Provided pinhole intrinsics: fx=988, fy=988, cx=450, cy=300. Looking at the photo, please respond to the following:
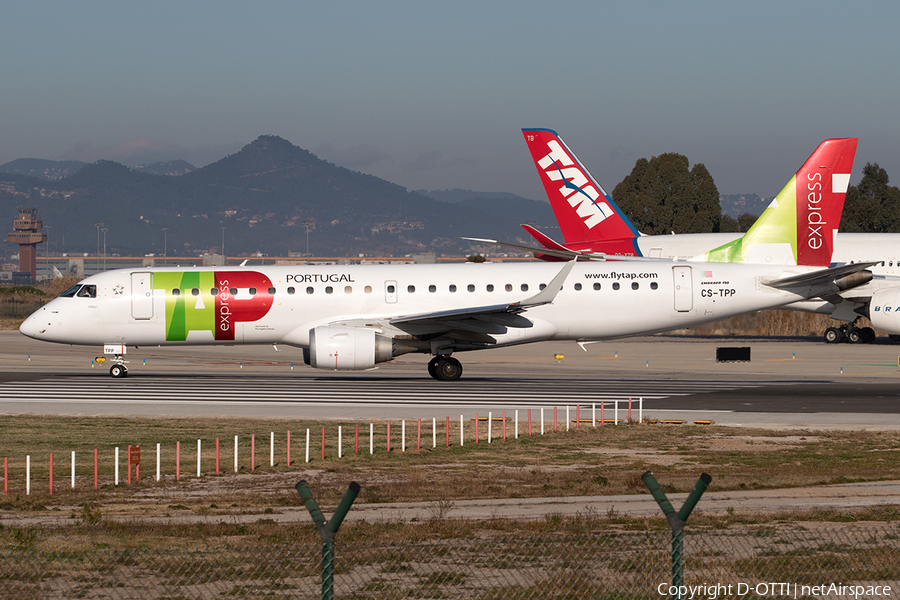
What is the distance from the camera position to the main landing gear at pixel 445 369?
38500 millimetres

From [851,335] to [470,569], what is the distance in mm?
50890

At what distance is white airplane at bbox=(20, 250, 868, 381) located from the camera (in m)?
37.5

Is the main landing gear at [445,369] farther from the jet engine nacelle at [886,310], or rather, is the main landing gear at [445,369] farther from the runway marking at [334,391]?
the jet engine nacelle at [886,310]

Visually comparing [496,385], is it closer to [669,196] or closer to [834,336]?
[834,336]

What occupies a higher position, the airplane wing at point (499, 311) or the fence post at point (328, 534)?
the airplane wing at point (499, 311)

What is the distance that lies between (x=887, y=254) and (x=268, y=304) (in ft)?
121

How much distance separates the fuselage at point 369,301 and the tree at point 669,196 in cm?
7693

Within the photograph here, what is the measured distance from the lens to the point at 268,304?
3750 cm

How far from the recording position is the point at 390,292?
1492 inches

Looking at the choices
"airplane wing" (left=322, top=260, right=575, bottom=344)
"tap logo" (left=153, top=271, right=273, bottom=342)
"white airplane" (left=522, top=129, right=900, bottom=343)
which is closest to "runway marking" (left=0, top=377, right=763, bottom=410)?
"airplane wing" (left=322, top=260, right=575, bottom=344)

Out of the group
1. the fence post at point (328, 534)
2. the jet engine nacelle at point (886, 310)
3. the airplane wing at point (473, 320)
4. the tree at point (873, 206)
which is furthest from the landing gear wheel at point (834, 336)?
the tree at point (873, 206)

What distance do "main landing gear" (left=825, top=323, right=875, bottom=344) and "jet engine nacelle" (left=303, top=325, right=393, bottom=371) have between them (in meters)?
33.3

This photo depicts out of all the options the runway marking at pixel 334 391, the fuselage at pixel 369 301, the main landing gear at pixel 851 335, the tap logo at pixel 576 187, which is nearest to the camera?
the runway marking at pixel 334 391

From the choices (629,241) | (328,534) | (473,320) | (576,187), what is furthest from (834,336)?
(328,534)
